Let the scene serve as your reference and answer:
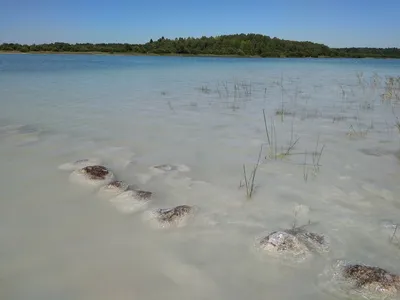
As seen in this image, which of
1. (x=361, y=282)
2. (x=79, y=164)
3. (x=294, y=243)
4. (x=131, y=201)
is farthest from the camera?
(x=79, y=164)

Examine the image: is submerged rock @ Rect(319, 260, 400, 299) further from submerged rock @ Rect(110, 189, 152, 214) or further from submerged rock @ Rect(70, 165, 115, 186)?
submerged rock @ Rect(70, 165, 115, 186)

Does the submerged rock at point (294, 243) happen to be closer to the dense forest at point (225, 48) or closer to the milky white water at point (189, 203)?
the milky white water at point (189, 203)

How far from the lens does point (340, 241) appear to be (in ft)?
9.57

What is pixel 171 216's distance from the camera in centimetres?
321

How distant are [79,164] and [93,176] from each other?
2.06ft

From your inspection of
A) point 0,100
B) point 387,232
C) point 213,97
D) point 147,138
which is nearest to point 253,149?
point 147,138

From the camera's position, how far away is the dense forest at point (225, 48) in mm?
92875

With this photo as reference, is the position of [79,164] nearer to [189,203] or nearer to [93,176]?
[93,176]

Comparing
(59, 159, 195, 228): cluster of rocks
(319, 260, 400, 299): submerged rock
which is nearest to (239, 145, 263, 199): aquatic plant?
(59, 159, 195, 228): cluster of rocks

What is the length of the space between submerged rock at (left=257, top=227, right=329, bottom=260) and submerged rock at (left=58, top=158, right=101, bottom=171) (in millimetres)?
2674

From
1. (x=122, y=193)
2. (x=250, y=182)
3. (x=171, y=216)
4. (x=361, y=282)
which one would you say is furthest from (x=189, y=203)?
(x=361, y=282)

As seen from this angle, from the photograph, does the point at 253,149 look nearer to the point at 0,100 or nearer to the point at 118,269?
the point at 118,269

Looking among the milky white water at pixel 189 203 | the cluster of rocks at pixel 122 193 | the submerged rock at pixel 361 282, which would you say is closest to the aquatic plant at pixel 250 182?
the milky white water at pixel 189 203

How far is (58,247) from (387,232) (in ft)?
9.35
